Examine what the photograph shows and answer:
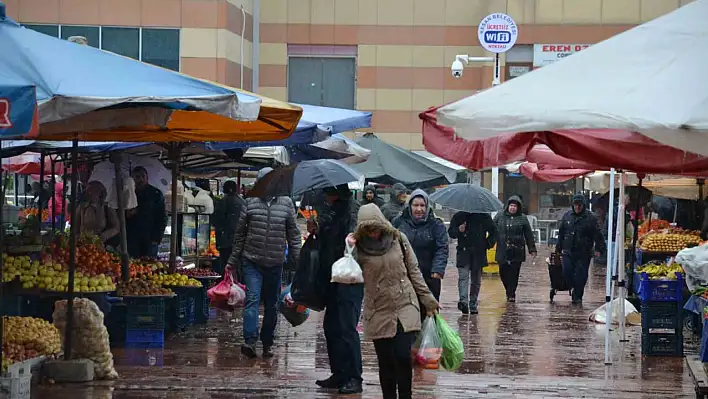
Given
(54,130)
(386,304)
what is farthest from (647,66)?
(54,130)

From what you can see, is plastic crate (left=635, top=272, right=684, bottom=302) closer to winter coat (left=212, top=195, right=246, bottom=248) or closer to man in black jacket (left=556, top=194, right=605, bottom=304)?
man in black jacket (left=556, top=194, right=605, bottom=304)

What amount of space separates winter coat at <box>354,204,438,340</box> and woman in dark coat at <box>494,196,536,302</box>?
35.0 ft

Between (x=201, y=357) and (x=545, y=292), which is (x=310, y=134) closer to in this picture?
(x=201, y=357)

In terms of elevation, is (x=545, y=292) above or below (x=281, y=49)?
below

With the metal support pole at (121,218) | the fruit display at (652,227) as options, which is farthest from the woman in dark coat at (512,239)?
the metal support pole at (121,218)

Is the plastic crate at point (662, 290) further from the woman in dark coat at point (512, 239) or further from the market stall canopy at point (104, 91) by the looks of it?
the woman in dark coat at point (512, 239)

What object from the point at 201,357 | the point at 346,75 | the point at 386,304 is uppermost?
the point at 346,75

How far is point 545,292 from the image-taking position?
23.6 m

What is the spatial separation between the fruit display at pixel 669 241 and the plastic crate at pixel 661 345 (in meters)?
4.62

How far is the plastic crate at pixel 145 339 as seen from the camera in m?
13.5

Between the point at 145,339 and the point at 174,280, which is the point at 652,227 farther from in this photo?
the point at 145,339

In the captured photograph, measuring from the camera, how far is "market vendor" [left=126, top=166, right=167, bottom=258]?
54.6ft

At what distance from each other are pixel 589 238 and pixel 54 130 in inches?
494

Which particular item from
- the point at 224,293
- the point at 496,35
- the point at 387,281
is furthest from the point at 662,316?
the point at 496,35
